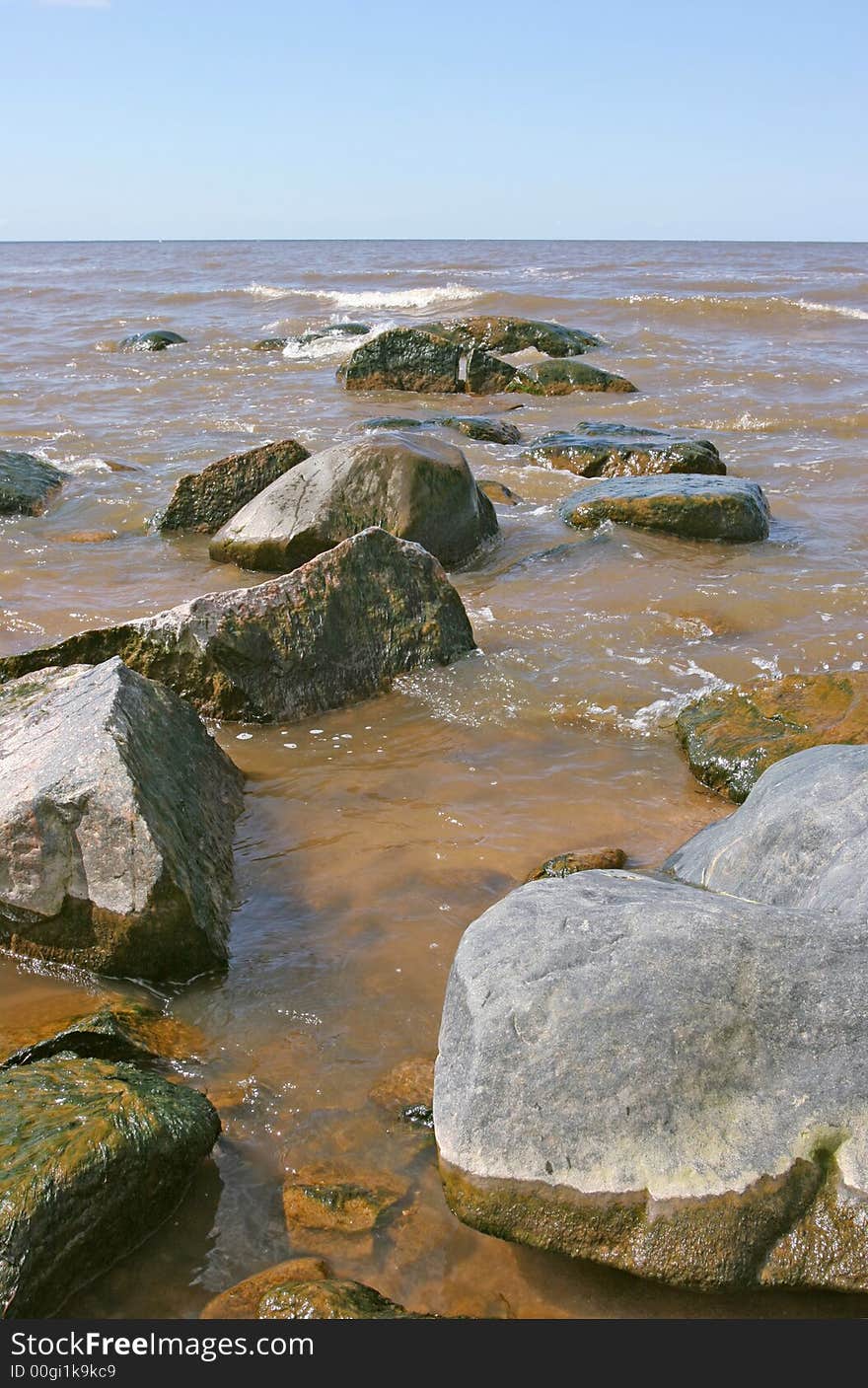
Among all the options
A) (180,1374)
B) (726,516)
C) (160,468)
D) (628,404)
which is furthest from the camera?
(628,404)

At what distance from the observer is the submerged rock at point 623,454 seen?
30.7 feet

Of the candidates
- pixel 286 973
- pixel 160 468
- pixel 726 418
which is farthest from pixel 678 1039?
pixel 726 418

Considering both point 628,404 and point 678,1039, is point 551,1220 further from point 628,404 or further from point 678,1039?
point 628,404

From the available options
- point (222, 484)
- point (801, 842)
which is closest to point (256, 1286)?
point (801, 842)

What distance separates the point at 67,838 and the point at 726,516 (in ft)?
18.1

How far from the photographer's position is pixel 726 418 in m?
12.0

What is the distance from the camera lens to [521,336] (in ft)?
55.7

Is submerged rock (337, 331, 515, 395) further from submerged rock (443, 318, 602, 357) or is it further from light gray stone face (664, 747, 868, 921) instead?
light gray stone face (664, 747, 868, 921)

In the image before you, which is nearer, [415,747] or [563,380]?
[415,747]

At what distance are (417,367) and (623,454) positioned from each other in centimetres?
511

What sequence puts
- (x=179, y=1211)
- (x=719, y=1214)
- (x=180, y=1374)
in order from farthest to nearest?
1. (x=179, y=1211)
2. (x=719, y=1214)
3. (x=180, y=1374)

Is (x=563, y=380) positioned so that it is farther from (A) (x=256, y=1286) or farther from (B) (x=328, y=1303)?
(B) (x=328, y=1303)

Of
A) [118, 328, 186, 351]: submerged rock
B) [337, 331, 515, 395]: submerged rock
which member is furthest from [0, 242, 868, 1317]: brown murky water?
[118, 328, 186, 351]: submerged rock

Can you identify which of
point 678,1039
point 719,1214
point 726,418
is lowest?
point 719,1214
